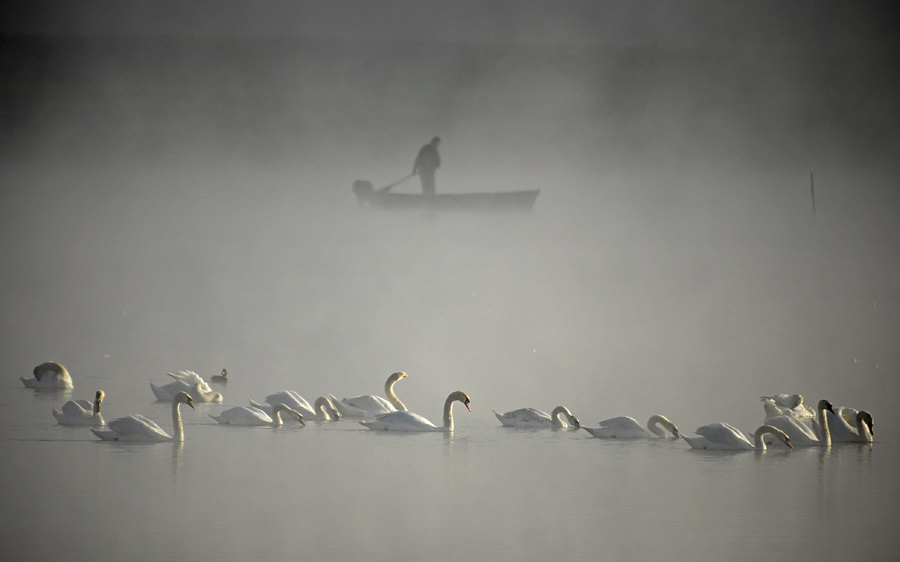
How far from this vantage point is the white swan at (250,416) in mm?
7055

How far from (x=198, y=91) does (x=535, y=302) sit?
1313 centimetres

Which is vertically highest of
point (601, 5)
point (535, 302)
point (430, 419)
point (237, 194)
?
point (601, 5)

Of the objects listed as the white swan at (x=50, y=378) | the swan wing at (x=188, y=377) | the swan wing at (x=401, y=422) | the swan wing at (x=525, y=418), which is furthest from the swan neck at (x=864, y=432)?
the white swan at (x=50, y=378)

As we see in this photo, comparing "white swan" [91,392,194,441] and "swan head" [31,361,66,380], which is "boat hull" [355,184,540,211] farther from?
"white swan" [91,392,194,441]

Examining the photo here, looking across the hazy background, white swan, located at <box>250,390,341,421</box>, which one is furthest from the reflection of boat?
white swan, located at <box>250,390,341,421</box>

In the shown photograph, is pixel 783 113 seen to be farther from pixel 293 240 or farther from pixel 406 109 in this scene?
pixel 293 240

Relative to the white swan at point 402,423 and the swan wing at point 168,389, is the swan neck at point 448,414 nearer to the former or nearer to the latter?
the white swan at point 402,423

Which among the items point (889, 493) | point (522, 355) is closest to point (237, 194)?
point (522, 355)

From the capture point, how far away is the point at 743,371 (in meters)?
9.59

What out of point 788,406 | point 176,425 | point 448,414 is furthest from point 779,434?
point 176,425

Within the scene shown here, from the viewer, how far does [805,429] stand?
6.87 meters

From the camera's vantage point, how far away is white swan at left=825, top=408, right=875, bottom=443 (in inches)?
268

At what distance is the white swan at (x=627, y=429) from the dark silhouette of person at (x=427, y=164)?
1387 cm

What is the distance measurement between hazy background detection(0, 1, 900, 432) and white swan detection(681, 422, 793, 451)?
1.07m
